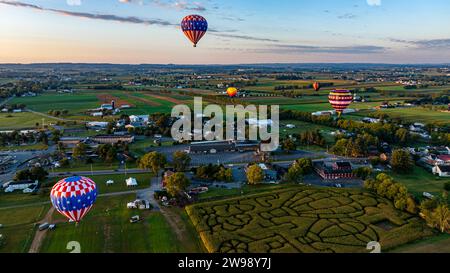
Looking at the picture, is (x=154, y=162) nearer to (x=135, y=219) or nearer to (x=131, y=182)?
(x=131, y=182)

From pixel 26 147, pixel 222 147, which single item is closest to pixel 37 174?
pixel 26 147

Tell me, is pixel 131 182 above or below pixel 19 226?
above

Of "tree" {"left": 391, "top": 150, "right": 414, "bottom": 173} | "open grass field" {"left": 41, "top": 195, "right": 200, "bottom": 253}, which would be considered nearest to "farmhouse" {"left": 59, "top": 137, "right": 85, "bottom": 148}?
"open grass field" {"left": 41, "top": 195, "right": 200, "bottom": 253}

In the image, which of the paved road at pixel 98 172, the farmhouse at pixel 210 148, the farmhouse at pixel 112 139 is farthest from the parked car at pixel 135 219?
the farmhouse at pixel 112 139

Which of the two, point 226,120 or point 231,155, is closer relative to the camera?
point 231,155
